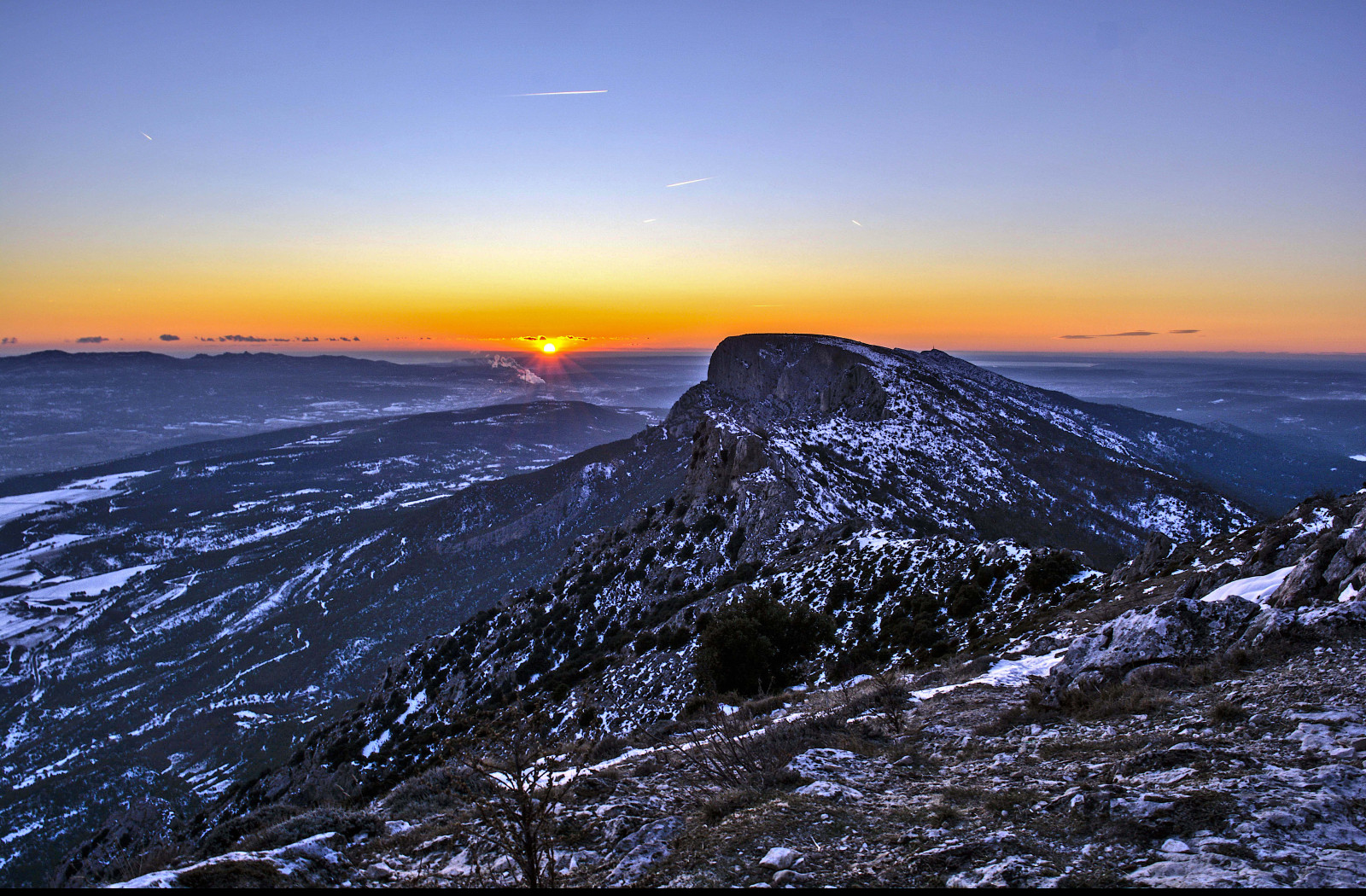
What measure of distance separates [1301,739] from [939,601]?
13.6 m

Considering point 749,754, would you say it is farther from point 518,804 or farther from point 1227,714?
point 1227,714

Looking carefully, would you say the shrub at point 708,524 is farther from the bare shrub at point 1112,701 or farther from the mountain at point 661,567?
the bare shrub at point 1112,701

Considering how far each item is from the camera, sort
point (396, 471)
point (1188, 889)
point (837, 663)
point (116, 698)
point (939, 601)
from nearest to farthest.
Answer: point (1188, 889) → point (837, 663) → point (939, 601) → point (116, 698) → point (396, 471)

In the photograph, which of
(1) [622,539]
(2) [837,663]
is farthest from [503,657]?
(2) [837,663]

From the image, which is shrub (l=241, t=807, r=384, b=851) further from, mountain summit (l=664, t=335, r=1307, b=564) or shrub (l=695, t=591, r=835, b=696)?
mountain summit (l=664, t=335, r=1307, b=564)

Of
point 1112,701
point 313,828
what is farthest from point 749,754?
point 313,828

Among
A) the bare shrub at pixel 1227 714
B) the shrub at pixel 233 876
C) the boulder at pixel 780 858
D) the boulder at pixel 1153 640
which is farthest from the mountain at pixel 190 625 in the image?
the bare shrub at pixel 1227 714

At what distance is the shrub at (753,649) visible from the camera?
15.4m

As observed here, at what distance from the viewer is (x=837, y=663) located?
14.7 meters

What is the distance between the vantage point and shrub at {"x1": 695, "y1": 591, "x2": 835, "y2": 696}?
50.5 ft

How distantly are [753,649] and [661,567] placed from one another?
18739 millimetres

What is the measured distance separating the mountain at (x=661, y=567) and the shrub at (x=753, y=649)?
194mm

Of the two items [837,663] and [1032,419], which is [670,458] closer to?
[1032,419]

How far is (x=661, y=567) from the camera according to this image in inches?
1332
